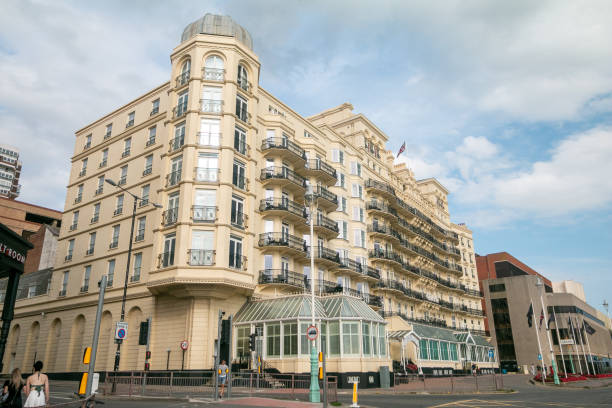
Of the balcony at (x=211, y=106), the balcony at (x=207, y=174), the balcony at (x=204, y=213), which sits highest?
the balcony at (x=211, y=106)

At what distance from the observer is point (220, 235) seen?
105ft

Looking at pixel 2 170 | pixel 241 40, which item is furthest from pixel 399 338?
pixel 2 170

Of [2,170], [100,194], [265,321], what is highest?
[2,170]

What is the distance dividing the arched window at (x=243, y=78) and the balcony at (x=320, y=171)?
859 centimetres

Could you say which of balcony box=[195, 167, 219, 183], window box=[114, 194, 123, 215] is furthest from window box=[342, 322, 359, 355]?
window box=[114, 194, 123, 215]

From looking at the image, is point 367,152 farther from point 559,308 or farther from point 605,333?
point 605,333

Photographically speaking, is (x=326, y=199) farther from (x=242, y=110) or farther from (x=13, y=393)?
(x=13, y=393)

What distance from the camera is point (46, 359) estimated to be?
133 feet

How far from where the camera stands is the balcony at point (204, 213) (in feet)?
106

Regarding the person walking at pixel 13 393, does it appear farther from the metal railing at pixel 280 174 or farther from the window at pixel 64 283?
the window at pixel 64 283

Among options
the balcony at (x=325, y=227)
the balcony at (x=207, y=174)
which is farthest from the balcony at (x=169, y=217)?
the balcony at (x=325, y=227)

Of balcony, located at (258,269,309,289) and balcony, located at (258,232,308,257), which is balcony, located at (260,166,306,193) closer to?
balcony, located at (258,232,308,257)

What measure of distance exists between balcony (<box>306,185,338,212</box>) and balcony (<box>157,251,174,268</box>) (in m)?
14.8

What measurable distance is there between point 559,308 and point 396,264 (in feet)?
185
